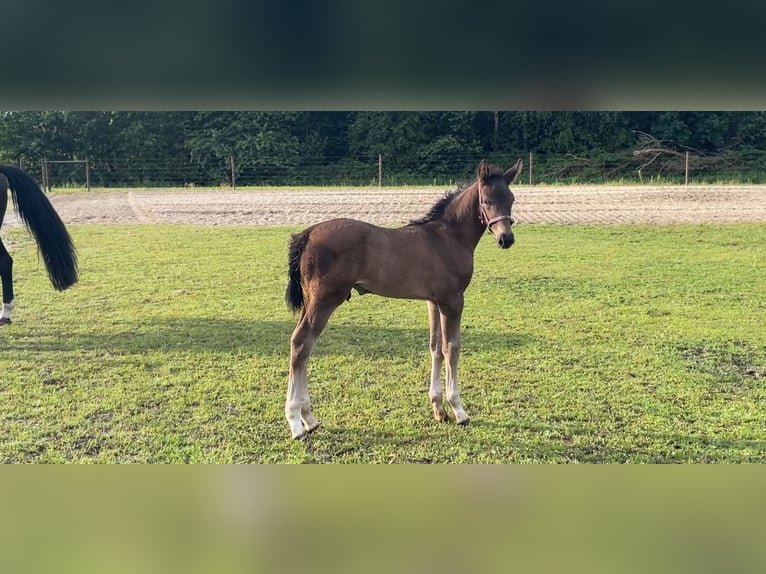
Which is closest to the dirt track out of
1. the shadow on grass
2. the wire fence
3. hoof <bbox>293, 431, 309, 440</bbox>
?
the wire fence

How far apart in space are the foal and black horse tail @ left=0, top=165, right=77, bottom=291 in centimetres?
211

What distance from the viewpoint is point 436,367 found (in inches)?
148

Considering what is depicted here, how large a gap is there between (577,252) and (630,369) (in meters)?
4.55

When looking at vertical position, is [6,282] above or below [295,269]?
below

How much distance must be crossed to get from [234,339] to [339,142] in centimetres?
214

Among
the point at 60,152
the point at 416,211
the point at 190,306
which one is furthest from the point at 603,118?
the point at 190,306

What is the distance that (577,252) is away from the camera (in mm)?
8797

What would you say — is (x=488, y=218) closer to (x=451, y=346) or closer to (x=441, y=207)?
(x=441, y=207)

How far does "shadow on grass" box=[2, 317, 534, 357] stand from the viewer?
494cm

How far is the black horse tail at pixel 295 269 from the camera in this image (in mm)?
3342

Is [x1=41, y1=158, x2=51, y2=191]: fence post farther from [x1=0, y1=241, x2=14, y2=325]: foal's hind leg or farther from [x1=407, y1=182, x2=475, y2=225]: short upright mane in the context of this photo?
[x1=407, y1=182, x2=475, y2=225]: short upright mane

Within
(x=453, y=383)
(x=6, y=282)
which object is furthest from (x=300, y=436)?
(x=6, y=282)

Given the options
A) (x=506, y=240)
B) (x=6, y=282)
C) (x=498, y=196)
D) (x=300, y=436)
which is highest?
(x=498, y=196)

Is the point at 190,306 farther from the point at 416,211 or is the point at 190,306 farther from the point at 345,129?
the point at 345,129
